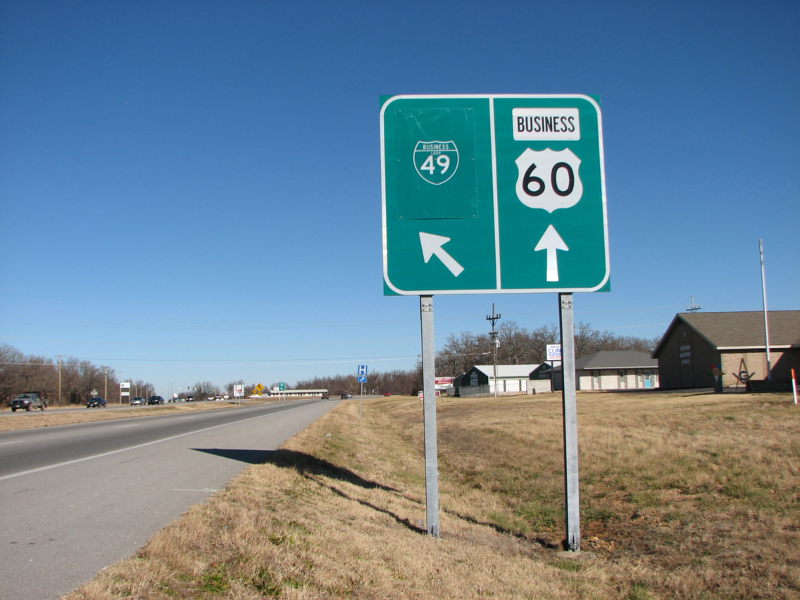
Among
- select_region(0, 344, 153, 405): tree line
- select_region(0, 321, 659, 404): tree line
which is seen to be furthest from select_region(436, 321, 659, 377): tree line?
select_region(0, 344, 153, 405): tree line

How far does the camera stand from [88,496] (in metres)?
8.38

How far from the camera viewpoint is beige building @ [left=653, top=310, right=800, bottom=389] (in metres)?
41.4

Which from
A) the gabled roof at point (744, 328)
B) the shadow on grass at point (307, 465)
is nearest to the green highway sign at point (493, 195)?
the shadow on grass at point (307, 465)

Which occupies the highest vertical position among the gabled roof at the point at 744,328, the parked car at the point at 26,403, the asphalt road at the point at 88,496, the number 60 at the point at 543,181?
the number 60 at the point at 543,181

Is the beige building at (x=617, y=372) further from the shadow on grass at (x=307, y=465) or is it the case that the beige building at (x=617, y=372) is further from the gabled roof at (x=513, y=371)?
the shadow on grass at (x=307, y=465)

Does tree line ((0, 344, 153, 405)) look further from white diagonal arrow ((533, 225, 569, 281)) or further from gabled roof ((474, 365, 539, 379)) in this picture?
white diagonal arrow ((533, 225, 569, 281))

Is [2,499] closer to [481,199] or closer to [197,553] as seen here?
[197,553]

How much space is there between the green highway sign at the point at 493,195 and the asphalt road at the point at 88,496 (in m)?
3.81

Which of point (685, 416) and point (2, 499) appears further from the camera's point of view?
point (685, 416)

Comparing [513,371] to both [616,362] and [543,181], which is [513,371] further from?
[543,181]

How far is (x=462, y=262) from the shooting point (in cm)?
807

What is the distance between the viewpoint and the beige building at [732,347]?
41.4 metres

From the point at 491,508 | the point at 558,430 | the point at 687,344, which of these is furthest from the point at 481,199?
the point at 687,344

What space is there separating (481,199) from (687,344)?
42.9 metres
